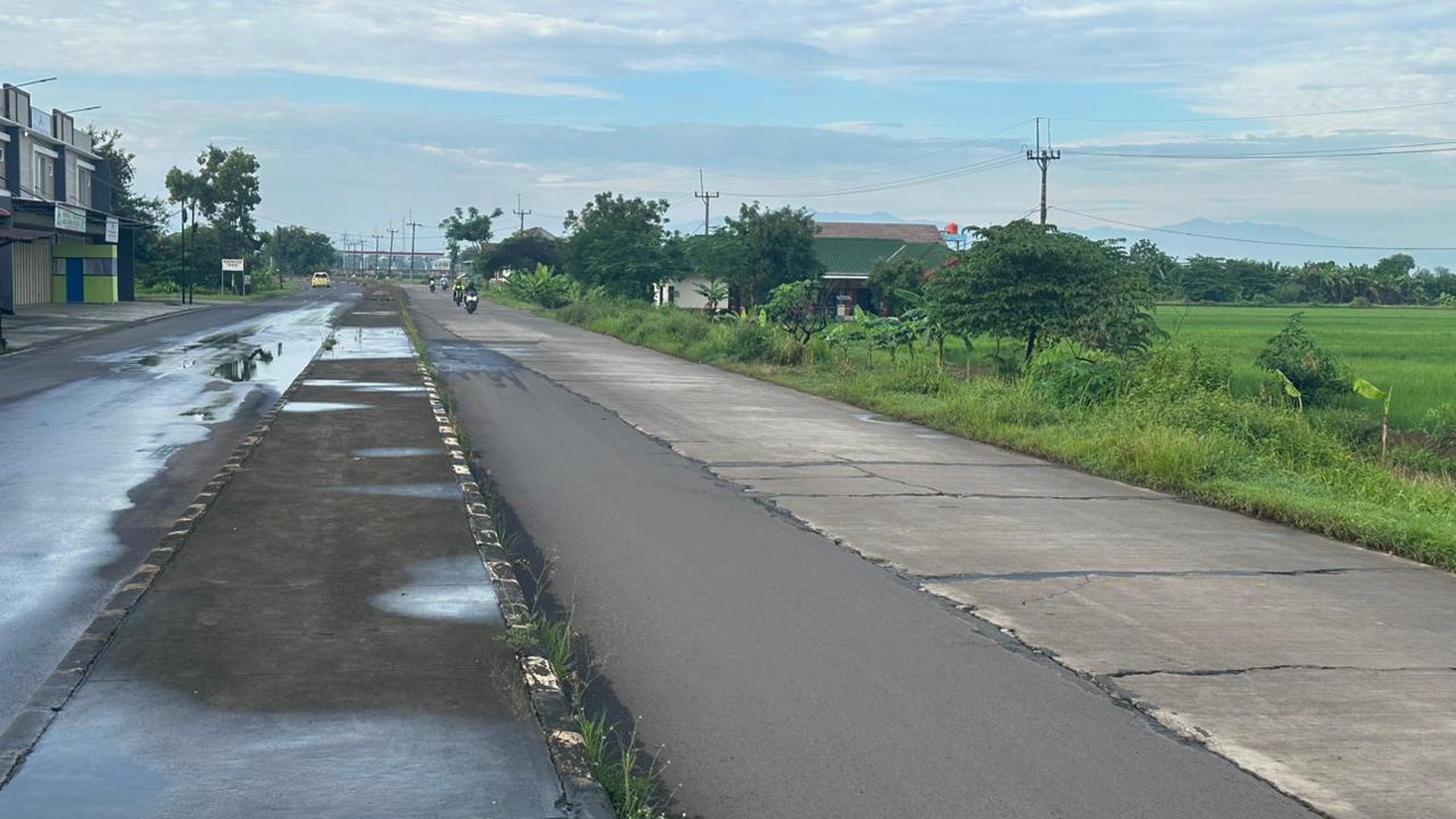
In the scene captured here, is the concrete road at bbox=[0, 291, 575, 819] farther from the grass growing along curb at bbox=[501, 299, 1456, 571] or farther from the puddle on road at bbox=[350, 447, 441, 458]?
the grass growing along curb at bbox=[501, 299, 1456, 571]

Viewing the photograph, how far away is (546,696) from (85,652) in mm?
2369

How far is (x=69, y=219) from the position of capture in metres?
49.7

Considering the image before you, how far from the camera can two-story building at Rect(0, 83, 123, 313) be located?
49.3 m

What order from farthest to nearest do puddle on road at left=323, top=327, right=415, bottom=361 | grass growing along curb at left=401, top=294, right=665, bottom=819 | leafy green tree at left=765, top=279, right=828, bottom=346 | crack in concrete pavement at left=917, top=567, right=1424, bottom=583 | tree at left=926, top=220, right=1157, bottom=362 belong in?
leafy green tree at left=765, top=279, right=828, bottom=346, puddle on road at left=323, top=327, right=415, bottom=361, tree at left=926, top=220, right=1157, bottom=362, crack in concrete pavement at left=917, top=567, right=1424, bottom=583, grass growing along curb at left=401, top=294, right=665, bottom=819

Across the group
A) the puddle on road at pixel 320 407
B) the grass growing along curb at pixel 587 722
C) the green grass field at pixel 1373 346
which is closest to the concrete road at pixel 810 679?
the grass growing along curb at pixel 587 722

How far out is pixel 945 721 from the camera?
6.35 metres

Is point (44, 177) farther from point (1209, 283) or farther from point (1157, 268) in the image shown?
point (1209, 283)

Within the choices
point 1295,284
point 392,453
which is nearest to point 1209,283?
point 1295,284

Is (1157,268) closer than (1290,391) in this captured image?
No

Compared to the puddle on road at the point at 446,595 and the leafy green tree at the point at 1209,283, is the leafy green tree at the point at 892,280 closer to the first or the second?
the leafy green tree at the point at 1209,283

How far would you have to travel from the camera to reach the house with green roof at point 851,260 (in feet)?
250

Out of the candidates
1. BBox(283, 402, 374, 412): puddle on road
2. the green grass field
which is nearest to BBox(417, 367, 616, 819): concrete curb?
BBox(283, 402, 374, 412): puddle on road

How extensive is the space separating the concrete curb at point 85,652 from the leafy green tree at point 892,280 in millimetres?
52847

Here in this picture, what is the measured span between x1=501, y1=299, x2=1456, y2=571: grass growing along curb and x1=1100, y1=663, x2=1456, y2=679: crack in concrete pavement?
3486mm
